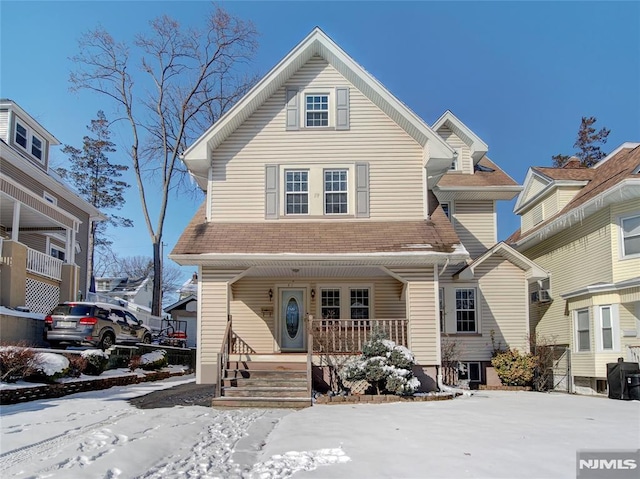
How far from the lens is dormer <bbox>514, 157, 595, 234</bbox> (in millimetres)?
19156

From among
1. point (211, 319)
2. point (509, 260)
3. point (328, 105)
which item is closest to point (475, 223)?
point (509, 260)

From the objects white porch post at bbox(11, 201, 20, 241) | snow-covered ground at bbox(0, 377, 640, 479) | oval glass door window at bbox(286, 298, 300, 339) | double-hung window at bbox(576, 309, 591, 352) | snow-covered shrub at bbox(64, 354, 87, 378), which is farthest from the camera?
white porch post at bbox(11, 201, 20, 241)

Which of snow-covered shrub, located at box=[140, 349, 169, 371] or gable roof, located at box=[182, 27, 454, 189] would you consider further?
snow-covered shrub, located at box=[140, 349, 169, 371]

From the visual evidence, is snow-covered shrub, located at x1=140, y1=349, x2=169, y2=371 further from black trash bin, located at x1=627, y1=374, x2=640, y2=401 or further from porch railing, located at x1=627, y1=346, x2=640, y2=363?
porch railing, located at x1=627, y1=346, x2=640, y2=363

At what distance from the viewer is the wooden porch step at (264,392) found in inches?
441

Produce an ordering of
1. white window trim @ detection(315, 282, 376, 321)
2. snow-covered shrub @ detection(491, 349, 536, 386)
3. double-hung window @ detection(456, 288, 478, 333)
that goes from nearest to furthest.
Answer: white window trim @ detection(315, 282, 376, 321) < snow-covered shrub @ detection(491, 349, 536, 386) < double-hung window @ detection(456, 288, 478, 333)

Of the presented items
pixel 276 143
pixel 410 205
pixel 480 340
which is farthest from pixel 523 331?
pixel 276 143

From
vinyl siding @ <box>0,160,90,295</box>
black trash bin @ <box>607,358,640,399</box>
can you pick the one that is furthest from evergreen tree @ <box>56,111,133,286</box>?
black trash bin @ <box>607,358,640,399</box>

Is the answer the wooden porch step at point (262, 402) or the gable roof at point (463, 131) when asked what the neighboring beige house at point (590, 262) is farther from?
the wooden porch step at point (262, 402)

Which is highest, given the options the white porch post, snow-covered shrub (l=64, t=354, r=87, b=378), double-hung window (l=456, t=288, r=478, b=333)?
the white porch post

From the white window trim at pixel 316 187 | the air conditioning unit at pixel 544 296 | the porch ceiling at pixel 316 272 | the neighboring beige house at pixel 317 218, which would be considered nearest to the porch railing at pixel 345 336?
the neighboring beige house at pixel 317 218

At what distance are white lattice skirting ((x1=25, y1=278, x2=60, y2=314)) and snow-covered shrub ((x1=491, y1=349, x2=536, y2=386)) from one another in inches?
569

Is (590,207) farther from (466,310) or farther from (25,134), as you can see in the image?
(25,134)

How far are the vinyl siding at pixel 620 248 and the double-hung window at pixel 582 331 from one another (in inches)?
66.5
